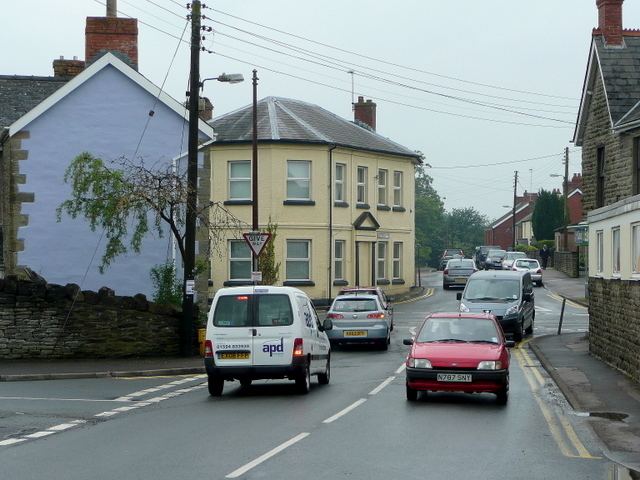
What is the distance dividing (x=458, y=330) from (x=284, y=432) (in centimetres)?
588

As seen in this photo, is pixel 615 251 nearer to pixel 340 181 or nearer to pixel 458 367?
pixel 458 367

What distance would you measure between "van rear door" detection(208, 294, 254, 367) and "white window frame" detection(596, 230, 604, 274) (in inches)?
467

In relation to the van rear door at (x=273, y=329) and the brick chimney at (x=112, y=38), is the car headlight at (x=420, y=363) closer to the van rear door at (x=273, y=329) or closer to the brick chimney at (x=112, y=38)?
the van rear door at (x=273, y=329)

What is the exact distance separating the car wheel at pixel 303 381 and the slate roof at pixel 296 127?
101 ft

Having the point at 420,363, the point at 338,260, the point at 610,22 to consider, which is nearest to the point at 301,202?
the point at 338,260

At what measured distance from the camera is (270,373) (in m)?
18.7

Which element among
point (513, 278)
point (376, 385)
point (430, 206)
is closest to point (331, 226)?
point (513, 278)

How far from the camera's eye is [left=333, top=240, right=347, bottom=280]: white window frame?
51250 millimetres

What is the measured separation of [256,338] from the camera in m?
18.7

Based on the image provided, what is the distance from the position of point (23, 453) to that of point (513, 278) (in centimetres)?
2514

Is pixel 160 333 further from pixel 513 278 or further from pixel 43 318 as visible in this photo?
pixel 513 278

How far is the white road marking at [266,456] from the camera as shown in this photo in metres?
10.6

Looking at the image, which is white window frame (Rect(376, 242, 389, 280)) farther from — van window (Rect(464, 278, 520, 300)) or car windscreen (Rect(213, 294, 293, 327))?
car windscreen (Rect(213, 294, 293, 327))

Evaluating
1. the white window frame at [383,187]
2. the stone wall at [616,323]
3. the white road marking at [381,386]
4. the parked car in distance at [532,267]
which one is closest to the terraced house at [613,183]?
the stone wall at [616,323]
